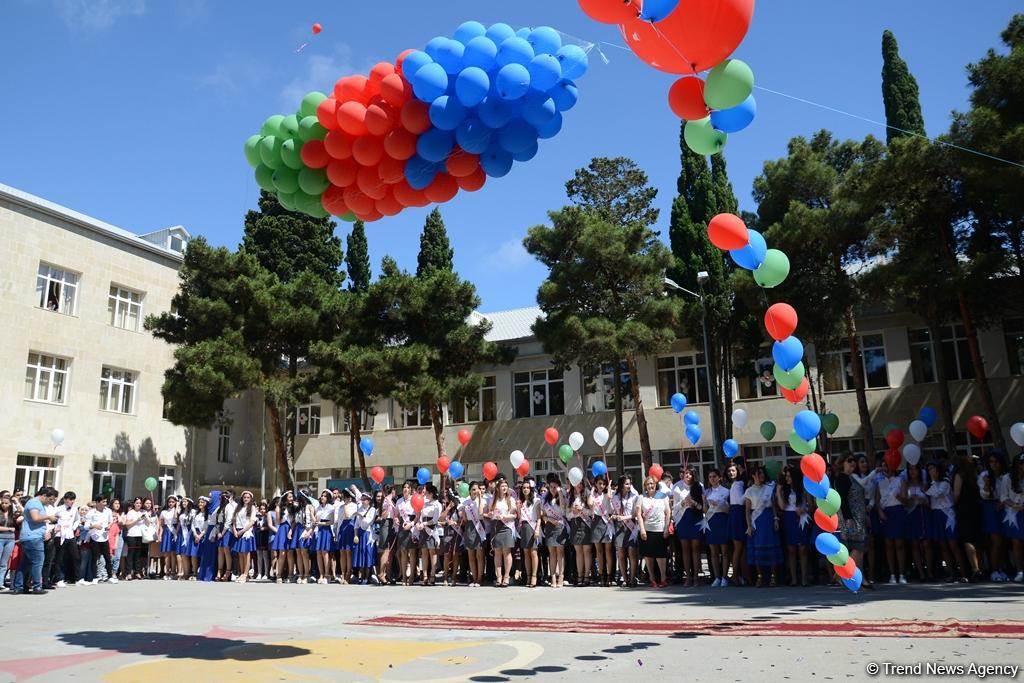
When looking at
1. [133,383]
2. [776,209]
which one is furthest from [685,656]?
[133,383]

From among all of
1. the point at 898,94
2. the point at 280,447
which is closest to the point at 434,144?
the point at 898,94

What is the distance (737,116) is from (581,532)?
7.95 metres

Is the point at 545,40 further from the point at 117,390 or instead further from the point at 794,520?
the point at 117,390

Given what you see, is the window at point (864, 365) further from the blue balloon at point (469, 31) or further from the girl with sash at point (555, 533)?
the blue balloon at point (469, 31)

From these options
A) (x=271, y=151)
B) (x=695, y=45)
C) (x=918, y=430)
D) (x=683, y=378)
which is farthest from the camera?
(x=683, y=378)

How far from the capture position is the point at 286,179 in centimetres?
736

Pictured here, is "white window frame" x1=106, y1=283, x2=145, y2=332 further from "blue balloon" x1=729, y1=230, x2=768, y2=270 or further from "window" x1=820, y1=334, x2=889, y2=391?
"blue balloon" x1=729, y1=230, x2=768, y2=270

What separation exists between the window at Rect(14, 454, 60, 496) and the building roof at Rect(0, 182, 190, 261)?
788 centimetres

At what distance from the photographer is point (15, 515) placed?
44.4ft

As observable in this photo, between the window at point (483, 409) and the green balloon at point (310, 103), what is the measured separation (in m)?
24.0

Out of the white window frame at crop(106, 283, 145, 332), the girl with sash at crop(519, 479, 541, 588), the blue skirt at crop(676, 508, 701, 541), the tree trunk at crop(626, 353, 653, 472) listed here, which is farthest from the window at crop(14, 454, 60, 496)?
the blue skirt at crop(676, 508, 701, 541)

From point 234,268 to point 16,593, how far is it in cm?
1453

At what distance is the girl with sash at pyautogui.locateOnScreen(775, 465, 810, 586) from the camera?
34.1 feet

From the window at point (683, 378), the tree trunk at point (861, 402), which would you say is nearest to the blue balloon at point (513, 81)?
the tree trunk at point (861, 402)
